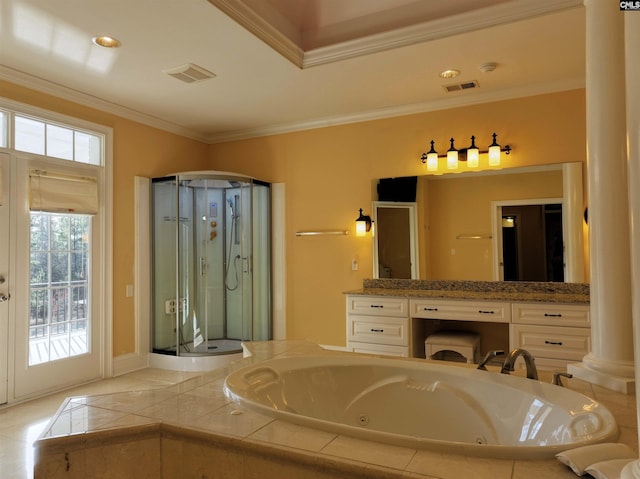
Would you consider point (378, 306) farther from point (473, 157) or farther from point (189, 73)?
point (189, 73)

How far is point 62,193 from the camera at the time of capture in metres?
3.67

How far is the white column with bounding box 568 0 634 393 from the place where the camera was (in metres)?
1.79

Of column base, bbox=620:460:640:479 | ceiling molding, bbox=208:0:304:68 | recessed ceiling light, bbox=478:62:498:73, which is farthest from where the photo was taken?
recessed ceiling light, bbox=478:62:498:73

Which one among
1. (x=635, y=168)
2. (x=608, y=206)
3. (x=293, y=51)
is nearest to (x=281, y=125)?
(x=293, y=51)

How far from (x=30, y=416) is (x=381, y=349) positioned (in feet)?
9.00

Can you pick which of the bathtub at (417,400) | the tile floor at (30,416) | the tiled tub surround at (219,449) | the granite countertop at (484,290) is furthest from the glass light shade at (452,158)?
the tile floor at (30,416)

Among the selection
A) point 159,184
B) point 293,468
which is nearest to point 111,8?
point 159,184

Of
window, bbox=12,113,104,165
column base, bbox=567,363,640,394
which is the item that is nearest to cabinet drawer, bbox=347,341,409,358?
column base, bbox=567,363,640,394

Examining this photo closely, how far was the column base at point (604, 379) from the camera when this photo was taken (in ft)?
5.52

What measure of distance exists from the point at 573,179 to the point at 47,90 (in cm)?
449

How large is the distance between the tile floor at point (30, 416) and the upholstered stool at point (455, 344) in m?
2.20

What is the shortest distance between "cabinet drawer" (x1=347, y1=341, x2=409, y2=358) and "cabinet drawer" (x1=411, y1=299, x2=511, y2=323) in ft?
1.06

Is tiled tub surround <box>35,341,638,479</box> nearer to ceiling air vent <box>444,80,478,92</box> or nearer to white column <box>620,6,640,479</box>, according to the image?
white column <box>620,6,640,479</box>

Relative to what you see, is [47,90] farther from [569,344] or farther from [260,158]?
[569,344]
